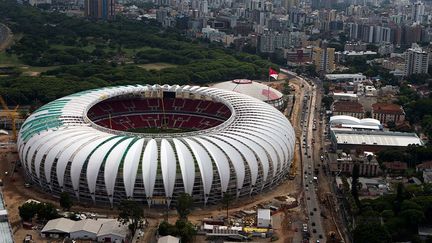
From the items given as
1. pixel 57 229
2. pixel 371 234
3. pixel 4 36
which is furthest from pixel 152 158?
pixel 4 36

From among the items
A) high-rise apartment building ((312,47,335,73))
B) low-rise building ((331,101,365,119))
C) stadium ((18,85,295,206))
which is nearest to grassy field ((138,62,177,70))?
high-rise apartment building ((312,47,335,73))

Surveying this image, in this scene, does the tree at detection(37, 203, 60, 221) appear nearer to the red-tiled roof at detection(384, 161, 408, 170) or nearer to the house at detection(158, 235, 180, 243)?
the house at detection(158, 235, 180, 243)

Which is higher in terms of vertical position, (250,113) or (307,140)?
(250,113)

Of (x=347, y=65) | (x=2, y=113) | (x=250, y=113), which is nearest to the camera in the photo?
(x=250, y=113)

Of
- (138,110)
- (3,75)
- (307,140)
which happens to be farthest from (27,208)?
(3,75)

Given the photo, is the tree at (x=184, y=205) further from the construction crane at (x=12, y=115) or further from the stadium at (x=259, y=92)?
the stadium at (x=259, y=92)

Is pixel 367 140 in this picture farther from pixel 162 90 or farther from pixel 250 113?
pixel 162 90

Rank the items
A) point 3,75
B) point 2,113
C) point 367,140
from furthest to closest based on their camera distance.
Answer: point 3,75
point 2,113
point 367,140
